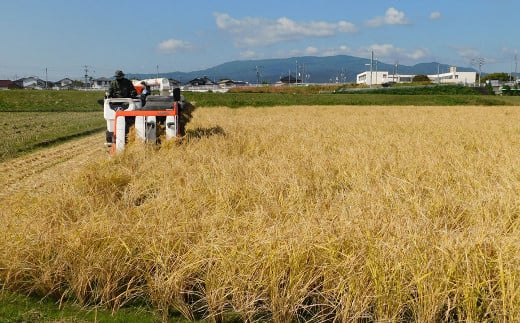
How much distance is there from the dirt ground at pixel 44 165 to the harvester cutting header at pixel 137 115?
0.57 m

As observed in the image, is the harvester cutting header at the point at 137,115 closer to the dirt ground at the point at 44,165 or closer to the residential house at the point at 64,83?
the dirt ground at the point at 44,165

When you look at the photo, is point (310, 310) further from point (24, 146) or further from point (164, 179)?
Answer: point (24, 146)

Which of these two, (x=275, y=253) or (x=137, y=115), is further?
A: (x=137, y=115)

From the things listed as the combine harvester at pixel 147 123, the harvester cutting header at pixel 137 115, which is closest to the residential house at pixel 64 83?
the harvester cutting header at pixel 137 115

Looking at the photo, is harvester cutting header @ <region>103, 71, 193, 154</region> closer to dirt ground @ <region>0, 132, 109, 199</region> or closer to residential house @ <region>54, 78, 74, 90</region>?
dirt ground @ <region>0, 132, 109, 199</region>

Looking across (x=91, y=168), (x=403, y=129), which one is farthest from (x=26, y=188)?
(x=403, y=129)

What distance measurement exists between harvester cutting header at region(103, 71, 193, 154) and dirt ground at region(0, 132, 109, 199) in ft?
1.88

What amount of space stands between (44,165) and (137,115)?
6.48 ft

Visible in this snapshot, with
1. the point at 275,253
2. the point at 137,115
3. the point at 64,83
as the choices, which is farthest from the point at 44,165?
the point at 64,83

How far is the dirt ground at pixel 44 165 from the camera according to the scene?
24.8 feet

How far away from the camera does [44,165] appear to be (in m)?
9.66

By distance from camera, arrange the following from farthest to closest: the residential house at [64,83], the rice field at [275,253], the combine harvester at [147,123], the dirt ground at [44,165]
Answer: the residential house at [64,83] < the combine harvester at [147,123] < the dirt ground at [44,165] < the rice field at [275,253]

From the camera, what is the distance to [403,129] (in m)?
14.8

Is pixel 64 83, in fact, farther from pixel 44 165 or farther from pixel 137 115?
pixel 137 115
